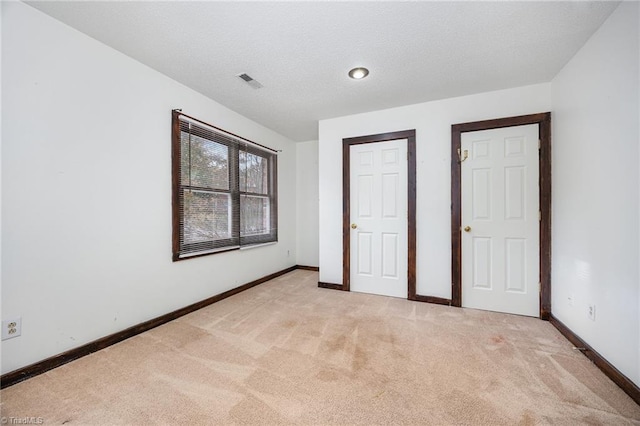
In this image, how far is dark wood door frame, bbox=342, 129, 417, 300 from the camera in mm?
3184

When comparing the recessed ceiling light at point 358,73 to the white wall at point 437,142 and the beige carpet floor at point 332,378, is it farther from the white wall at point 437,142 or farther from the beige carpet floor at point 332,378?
the beige carpet floor at point 332,378

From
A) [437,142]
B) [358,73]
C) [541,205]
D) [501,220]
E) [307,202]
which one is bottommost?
[501,220]

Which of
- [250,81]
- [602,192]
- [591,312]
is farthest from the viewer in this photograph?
[250,81]

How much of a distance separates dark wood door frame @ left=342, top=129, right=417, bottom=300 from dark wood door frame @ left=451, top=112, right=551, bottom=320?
0.45 m

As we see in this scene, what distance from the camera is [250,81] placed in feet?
8.62

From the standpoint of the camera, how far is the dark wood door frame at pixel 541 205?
2.60m

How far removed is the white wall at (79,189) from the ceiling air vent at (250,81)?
0.72 m

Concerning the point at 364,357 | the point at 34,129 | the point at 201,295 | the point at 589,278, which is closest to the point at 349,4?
the point at 34,129

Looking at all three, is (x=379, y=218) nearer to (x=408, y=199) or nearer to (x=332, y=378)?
(x=408, y=199)

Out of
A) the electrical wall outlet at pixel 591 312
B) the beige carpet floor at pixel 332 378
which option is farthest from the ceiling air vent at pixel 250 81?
the electrical wall outlet at pixel 591 312

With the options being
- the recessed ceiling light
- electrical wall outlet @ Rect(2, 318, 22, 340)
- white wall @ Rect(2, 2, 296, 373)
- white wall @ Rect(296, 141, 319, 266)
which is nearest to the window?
white wall @ Rect(2, 2, 296, 373)

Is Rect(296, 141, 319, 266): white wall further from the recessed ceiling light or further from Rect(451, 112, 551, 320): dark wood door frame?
Rect(451, 112, 551, 320): dark wood door frame

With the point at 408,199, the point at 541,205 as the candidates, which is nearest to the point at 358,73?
the point at 408,199

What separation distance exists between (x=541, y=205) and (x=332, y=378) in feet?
8.78
